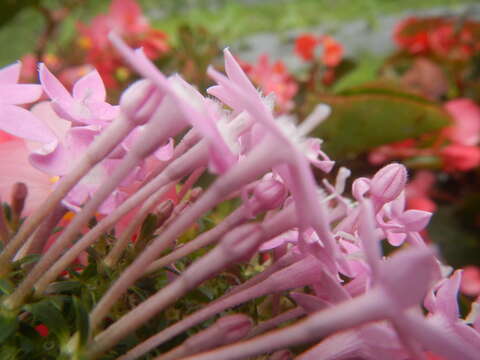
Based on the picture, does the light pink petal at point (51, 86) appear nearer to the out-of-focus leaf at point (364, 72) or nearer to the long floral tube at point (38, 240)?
the long floral tube at point (38, 240)

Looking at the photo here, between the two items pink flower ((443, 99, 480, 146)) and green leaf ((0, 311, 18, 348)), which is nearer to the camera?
green leaf ((0, 311, 18, 348))

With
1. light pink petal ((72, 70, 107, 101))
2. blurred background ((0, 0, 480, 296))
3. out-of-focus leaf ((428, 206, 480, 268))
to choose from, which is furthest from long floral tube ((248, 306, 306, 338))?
out-of-focus leaf ((428, 206, 480, 268))

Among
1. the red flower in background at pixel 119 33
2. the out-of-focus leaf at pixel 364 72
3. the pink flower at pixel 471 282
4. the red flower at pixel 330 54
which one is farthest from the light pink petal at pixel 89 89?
the out-of-focus leaf at pixel 364 72

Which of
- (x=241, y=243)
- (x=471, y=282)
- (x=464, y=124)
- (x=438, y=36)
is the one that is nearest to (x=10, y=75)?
(x=241, y=243)

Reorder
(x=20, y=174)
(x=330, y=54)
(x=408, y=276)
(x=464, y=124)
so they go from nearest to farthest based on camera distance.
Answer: (x=408, y=276), (x=20, y=174), (x=464, y=124), (x=330, y=54)

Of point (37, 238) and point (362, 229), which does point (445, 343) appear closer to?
point (362, 229)

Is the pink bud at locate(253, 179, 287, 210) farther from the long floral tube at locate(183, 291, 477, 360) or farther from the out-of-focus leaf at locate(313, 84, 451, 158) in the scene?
the out-of-focus leaf at locate(313, 84, 451, 158)

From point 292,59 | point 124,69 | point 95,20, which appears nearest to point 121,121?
point 124,69

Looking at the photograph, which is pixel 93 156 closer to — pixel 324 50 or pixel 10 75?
pixel 10 75
